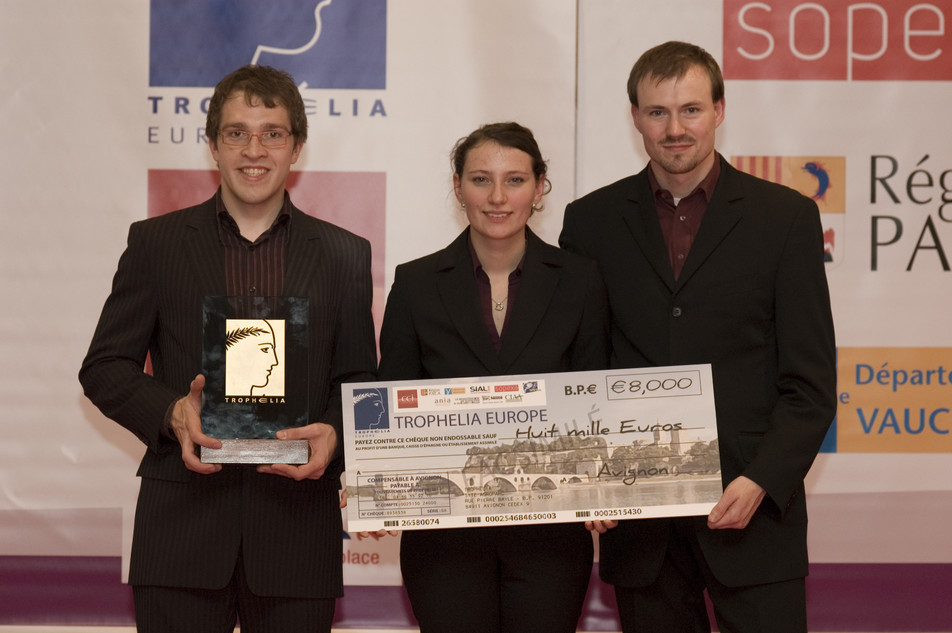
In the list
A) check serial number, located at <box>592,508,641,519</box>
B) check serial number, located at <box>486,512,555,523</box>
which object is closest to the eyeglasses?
check serial number, located at <box>486,512,555,523</box>

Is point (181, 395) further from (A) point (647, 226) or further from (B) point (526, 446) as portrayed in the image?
(A) point (647, 226)

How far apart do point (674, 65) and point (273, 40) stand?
2.02 meters

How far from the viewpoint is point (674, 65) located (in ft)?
7.43

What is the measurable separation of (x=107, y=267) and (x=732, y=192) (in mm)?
2609

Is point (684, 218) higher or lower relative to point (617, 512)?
higher

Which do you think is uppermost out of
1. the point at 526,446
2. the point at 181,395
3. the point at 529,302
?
the point at 529,302

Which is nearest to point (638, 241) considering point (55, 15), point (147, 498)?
point (147, 498)

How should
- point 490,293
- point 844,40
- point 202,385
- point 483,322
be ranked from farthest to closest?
point 844,40, point 490,293, point 483,322, point 202,385

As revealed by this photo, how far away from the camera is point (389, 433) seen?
7.08 ft

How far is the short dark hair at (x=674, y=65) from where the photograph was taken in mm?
2266

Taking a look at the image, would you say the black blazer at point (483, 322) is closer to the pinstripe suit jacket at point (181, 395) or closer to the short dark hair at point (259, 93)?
the pinstripe suit jacket at point (181, 395)

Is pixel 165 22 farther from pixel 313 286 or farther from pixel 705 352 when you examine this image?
pixel 705 352

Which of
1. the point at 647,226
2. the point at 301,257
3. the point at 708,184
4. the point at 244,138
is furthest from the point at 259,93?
the point at 708,184

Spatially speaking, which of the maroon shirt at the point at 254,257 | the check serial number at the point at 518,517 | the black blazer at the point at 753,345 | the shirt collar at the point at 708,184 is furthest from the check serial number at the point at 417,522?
the shirt collar at the point at 708,184
